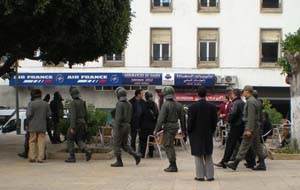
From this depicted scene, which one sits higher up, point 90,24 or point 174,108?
point 90,24

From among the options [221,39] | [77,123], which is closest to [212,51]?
[221,39]

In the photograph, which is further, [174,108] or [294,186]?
[174,108]

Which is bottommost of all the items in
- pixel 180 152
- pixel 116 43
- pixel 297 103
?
pixel 180 152

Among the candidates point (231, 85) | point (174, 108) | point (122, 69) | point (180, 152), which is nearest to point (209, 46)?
point (231, 85)

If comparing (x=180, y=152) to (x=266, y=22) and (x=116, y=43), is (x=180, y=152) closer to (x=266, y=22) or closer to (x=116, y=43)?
(x=116, y=43)

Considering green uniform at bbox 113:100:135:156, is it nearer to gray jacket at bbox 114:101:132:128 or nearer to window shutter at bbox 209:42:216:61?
gray jacket at bbox 114:101:132:128

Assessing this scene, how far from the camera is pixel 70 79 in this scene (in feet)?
134

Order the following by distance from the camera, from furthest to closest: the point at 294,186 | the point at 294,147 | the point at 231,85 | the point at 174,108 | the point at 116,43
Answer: the point at 231,85
the point at 116,43
the point at 294,147
the point at 174,108
the point at 294,186

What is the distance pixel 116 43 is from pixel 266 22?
2361 cm

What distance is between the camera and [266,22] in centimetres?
4109

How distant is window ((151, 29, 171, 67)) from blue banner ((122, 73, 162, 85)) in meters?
0.91

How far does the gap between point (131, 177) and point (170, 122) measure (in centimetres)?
155

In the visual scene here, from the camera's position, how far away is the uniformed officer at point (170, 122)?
13586 mm

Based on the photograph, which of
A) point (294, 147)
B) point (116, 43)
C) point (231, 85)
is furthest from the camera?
point (231, 85)
